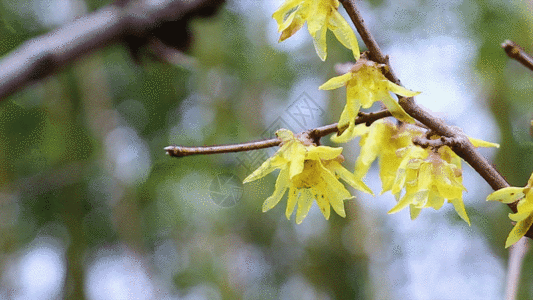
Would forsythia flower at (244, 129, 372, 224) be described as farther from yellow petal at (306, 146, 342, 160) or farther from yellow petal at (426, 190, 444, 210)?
yellow petal at (426, 190, 444, 210)

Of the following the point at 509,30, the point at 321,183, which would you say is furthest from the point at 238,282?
the point at 321,183

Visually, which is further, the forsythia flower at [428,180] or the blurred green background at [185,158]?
the blurred green background at [185,158]

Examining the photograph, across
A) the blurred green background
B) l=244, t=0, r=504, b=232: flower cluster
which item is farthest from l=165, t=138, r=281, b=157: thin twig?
the blurred green background

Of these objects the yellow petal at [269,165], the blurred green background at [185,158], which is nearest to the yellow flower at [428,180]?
the yellow petal at [269,165]

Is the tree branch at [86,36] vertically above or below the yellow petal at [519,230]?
above

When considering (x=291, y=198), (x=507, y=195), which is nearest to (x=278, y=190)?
(x=291, y=198)

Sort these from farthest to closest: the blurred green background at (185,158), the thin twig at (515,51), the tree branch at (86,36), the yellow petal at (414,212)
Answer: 1. the blurred green background at (185,158)
2. the tree branch at (86,36)
3. the yellow petal at (414,212)
4. the thin twig at (515,51)

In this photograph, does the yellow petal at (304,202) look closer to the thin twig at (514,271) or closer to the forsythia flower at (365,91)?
the forsythia flower at (365,91)
